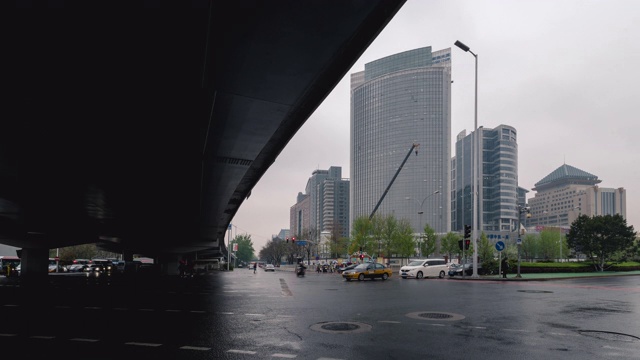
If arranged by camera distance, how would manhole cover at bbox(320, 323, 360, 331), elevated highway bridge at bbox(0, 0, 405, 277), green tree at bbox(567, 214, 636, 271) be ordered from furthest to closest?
green tree at bbox(567, 214, 636, 271) < manhole cover at bbox(320, 323, 360, 331) < elevated highway bridge at bbox(0, 0, 405, 277)

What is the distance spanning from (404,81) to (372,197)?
47.0 m

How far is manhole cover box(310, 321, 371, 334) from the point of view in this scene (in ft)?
34.1

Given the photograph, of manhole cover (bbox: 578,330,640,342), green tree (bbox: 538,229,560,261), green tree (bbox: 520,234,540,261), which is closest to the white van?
manhole cover (bbox: 578,330,640,342)

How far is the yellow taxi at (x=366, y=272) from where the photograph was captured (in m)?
36.3

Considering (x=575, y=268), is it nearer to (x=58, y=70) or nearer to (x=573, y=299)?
(x=573, y=299)

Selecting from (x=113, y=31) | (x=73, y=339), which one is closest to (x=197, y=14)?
(x=113, y=31)

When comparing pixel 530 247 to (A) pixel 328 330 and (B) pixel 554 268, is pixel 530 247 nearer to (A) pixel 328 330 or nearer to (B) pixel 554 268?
(B) pixel 554 268

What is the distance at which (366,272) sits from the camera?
3691cm

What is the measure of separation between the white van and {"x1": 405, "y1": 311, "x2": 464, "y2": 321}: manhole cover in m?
25.6

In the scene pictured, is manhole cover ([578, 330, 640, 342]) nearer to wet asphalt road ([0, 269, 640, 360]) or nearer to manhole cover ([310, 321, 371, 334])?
wet asphalt road ([0, 269, 640, 360])

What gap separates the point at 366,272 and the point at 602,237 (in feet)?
109

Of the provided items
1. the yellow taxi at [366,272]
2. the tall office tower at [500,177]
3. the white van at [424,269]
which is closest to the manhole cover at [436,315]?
the yellow taxi at [366,272]

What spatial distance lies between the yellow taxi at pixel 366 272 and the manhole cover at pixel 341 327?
24.7m

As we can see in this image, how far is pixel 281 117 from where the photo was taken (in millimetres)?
11852
